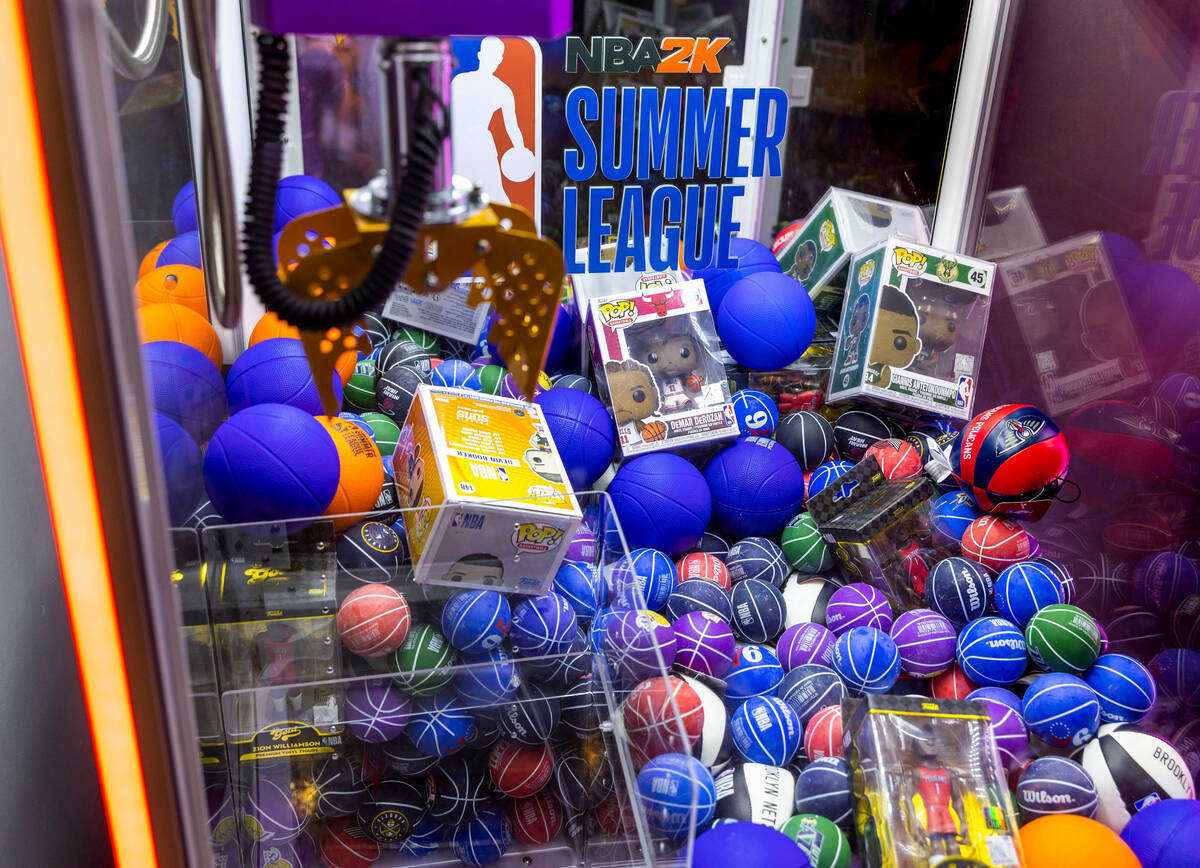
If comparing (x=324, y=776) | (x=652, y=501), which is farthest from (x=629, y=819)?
(x=652, y=501)

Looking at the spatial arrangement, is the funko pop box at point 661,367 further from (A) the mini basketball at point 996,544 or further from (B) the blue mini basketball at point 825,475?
(A) the mini basketball at point 996,544

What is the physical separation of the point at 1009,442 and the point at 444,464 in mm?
1766

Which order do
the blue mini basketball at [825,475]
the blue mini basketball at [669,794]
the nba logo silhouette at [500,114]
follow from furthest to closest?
the nba logo silhouette at [500,114]
the blue mini basketball at [825,475]
the blue mini basketball at [669,794]

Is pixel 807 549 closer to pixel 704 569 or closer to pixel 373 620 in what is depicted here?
pixel 704 569

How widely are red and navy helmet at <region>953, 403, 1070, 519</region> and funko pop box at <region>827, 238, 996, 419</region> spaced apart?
0.91ft

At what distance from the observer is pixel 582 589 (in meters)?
2.40

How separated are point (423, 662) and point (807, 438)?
1.57m

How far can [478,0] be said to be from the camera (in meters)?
0.95

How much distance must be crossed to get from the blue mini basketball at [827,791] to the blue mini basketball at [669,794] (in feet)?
1.28

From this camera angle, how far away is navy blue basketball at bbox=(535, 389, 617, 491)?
2822mm

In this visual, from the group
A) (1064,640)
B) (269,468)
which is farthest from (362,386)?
(1064,640)

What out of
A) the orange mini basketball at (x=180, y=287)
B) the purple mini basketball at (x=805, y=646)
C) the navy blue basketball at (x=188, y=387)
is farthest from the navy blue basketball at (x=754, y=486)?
the orange mini basketball at (x=180, y=287)

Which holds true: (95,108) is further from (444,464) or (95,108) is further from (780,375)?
(780,375)

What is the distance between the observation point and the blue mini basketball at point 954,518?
2.95 meters
